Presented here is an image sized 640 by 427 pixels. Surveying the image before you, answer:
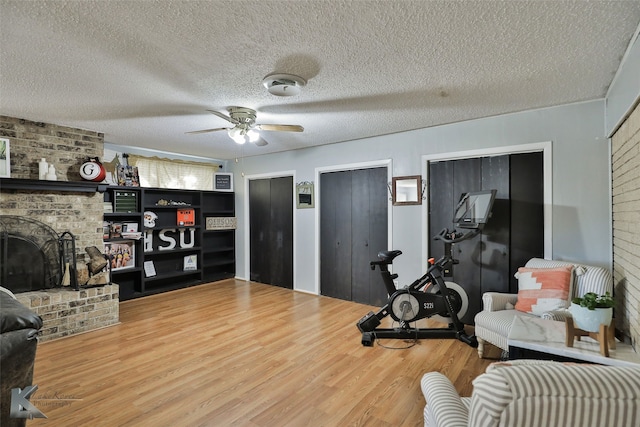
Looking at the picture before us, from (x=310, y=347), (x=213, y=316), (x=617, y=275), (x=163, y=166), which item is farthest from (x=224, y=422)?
(x=163, y=166)

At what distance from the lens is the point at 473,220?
314 cm

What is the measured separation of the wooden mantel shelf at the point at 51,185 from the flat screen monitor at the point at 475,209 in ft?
14.4

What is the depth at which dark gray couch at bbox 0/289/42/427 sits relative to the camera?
48.3 inches

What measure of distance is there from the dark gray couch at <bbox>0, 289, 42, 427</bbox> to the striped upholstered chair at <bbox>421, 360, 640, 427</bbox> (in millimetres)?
1704

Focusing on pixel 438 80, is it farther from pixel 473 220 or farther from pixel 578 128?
pixel 578 128

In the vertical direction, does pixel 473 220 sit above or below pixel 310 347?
above

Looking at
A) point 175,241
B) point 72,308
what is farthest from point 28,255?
point 175,241

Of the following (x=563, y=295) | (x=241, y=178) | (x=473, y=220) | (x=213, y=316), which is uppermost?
(x=241, y=178)

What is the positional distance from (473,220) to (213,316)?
3344 mm

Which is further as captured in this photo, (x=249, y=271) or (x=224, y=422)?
(x=249, y=271)

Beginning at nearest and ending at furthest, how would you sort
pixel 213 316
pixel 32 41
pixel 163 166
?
pixel 32 41, pixel 213 316, pixel 163 166

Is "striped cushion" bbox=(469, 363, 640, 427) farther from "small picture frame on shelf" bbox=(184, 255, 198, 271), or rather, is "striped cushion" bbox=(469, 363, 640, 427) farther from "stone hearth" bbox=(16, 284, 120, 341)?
"small picture frame on shelf" bbox=(184, 255, 198, 271)

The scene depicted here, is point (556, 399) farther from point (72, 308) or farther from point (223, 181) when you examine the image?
point (223, 181)

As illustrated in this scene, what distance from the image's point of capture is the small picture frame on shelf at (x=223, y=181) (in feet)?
20.2
